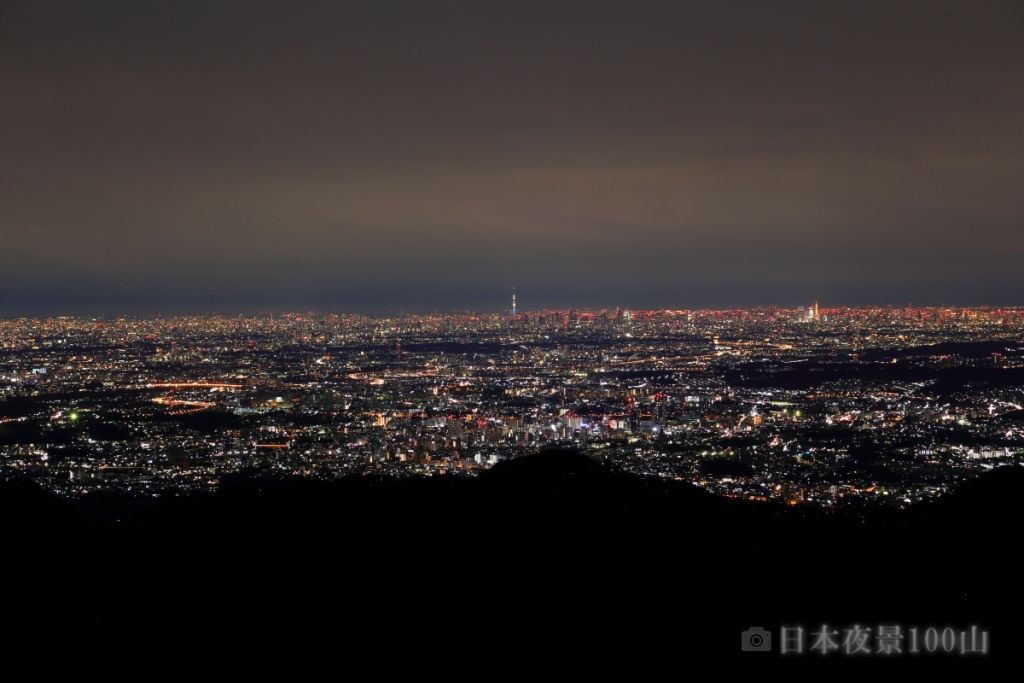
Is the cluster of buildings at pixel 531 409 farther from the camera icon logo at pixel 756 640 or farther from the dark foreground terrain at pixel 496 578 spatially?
the camera icon logo at pixel 756 640

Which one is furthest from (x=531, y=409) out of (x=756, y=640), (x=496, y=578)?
(x=756, y=640)

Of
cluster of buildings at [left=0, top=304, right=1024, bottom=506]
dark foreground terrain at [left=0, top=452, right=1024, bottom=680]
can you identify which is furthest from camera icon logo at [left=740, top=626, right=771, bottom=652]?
cluster of buildings at [left=0, top=304, right=1024, bottom=506]

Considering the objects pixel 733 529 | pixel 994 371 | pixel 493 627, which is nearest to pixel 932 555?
pixel 733 529

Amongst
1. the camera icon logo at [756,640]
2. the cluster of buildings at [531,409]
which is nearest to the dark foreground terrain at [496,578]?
the camera icon logo at [756,640]

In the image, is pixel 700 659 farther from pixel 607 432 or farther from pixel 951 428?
pixel 951 428

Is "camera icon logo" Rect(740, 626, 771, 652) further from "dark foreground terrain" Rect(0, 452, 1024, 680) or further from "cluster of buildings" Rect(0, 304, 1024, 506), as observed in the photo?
"cluster of buildings" Rect(0, 304, 1024, 506)

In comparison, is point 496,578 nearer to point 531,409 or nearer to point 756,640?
point 756,640

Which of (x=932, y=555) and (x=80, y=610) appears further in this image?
(x=932, y=555)
